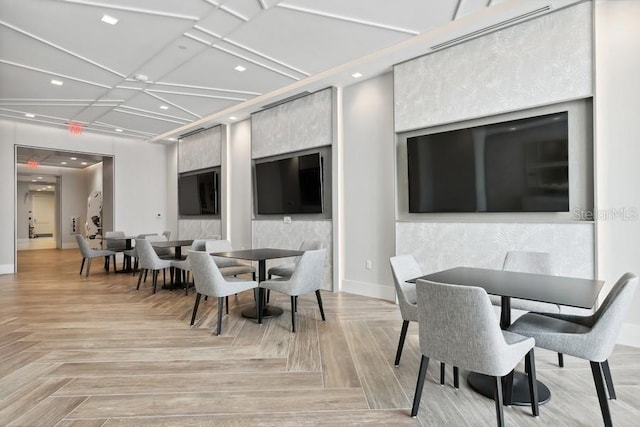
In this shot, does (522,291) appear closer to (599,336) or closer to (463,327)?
(599,336)

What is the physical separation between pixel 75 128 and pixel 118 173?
155cm

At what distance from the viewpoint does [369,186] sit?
542 cm

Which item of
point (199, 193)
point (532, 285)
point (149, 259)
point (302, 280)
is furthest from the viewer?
point (199, 193)

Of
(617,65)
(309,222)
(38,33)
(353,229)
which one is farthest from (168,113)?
(617,65)

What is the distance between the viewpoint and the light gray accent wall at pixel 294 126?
5898 millimetres

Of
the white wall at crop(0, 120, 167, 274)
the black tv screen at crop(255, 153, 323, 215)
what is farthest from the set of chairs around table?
the white wall at crop(0, 120, 167, 274)

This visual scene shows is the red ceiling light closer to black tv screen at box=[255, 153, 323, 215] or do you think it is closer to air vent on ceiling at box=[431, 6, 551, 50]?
black tv screen at box=[255, 153, 323, 215]

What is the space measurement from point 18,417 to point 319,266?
2678 mm

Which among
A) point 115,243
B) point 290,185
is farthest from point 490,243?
point 115,243

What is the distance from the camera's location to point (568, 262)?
3.53m

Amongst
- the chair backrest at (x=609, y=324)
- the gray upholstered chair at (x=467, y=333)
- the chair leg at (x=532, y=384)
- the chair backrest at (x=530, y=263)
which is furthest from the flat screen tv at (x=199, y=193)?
the chair backrest at (x=609, y=324)

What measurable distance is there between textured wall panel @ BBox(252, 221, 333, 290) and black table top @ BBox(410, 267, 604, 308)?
306cm

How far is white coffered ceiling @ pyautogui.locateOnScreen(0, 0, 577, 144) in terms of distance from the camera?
3.54 metres

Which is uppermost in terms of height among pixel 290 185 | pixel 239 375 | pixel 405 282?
pixel 290 185
